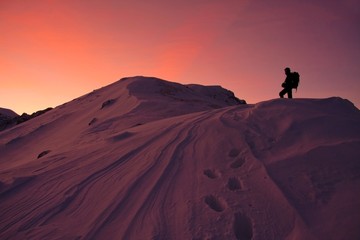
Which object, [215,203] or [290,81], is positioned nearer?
[215,203]

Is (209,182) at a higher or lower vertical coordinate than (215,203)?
higher

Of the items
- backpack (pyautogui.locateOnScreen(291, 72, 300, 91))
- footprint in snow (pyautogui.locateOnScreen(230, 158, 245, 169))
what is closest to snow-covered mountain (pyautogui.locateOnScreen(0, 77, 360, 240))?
footprint in snow (pyautogui.locateOnScreen(230, 158, 245, 169))

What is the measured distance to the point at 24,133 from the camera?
13.5m

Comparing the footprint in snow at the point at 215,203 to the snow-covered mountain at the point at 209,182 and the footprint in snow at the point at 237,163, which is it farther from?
the footprint in snow at the point at 237,163

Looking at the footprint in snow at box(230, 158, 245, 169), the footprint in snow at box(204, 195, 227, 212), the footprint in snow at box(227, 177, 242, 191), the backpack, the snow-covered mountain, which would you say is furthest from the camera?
the backpack

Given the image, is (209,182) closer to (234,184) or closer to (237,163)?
(234,184)

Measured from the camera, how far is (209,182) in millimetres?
4297

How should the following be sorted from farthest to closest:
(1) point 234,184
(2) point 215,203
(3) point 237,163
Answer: (3) point 237,163
(1) point 234,184
(2) point 215,203

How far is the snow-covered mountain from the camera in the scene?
3.52 meters

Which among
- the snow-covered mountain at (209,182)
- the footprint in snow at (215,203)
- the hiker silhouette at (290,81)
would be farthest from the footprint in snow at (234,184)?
the hiker silhouette at (290,81)

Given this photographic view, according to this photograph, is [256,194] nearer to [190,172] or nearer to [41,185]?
[190,172]

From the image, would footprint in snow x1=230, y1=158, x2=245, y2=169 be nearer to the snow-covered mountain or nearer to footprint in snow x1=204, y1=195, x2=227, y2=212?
the snow-covered mountain

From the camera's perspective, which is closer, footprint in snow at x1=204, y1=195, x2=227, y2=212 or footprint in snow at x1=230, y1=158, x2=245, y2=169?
footprint in snow at x1=204, y1=195, x2=227, y2=212

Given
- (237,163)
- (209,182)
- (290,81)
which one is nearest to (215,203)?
(209,182)
